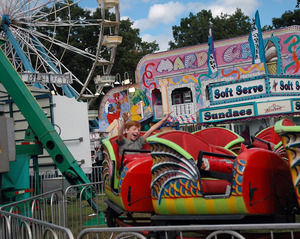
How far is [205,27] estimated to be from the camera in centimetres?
4622

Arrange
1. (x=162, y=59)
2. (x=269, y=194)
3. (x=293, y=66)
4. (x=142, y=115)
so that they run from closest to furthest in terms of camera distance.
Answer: (x=269, y=194)
(x=293, y=66)
(x=162, y=59)
(x=142, y=115)

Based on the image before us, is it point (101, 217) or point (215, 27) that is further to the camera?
point (215, 27)

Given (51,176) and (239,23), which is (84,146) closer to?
(51,176)

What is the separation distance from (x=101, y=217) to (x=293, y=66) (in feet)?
39.9

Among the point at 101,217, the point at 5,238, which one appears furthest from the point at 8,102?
the point at 5,238

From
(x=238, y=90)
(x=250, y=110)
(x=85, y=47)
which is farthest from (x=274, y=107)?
(x=85, y=47)

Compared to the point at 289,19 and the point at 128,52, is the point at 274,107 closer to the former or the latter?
the point at 289,19

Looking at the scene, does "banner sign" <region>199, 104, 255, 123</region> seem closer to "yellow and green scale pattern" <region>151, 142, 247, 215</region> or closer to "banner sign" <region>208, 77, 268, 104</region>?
"banner sign" <region>208, 77, 268, 104</region>

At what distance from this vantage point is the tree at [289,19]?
3767 cm

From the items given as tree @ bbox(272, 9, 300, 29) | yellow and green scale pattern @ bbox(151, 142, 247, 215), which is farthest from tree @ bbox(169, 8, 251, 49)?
yellow and green scale pattern @ bbox(151, 142, 247, 215)

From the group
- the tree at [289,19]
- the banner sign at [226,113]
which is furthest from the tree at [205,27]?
the banner sign at [226,113]

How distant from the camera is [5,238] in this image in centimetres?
379

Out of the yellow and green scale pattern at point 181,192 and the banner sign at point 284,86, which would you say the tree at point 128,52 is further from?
the yellow and green scale pattern at point 181,192

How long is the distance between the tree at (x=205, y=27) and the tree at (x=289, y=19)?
522cm
